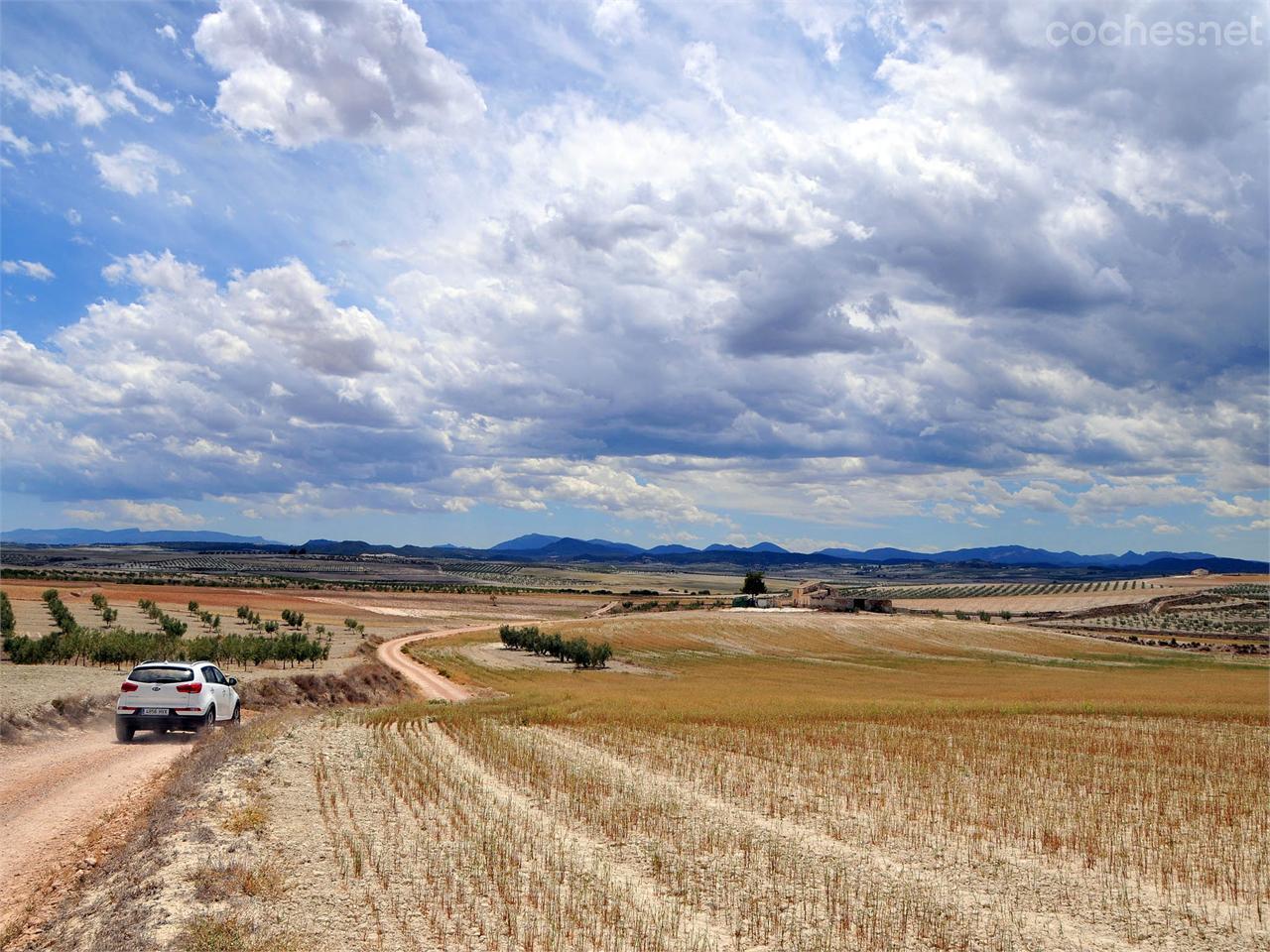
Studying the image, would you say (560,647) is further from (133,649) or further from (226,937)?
(226,937)

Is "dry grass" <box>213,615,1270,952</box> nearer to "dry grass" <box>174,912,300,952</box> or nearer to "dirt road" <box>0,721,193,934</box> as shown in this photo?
"dry grass" <box>174,912,300,952</box>

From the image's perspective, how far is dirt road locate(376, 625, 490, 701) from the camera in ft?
163

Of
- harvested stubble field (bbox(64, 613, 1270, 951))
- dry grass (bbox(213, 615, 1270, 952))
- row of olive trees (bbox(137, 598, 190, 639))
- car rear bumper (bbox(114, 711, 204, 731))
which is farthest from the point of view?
row of olive trees (bbox(137, 598, 190, 639))

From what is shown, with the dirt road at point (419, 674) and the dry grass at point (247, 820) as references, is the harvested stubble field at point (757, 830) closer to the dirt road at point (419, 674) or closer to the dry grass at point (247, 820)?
the dry grass at point (247, 820)

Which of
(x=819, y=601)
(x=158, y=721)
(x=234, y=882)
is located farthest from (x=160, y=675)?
(x=819, y=601)

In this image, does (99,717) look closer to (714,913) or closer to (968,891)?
(714,913)

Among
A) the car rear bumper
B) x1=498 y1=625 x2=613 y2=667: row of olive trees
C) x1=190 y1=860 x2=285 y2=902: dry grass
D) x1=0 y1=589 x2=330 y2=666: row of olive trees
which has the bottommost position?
x1=498 y1=625 x2=613 y2=667: row of olive trees

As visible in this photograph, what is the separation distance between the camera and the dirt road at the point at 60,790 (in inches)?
537

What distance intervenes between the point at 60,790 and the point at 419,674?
4138 cm

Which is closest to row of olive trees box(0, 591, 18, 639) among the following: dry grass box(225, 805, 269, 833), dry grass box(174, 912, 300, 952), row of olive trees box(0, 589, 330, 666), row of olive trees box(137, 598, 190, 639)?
row of olive trees box(0, 589, 330, 666)

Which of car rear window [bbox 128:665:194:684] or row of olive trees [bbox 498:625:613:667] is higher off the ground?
car rear window [bbox 128:665:194:684]

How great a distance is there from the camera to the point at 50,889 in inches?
501

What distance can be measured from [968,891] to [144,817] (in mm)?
13564

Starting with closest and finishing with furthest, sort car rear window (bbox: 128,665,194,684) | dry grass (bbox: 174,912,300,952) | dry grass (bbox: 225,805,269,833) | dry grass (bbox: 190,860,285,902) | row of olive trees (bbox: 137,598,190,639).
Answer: dry grass (bbox: 174,912,300,952)
dry grass (bbox: 190,860,285,902)
dry grass (bbox: 225,805,269,833)
car rear window (bbox: 128,665,194,684)
row of olive trees (bbox: 137,598,190,639)
